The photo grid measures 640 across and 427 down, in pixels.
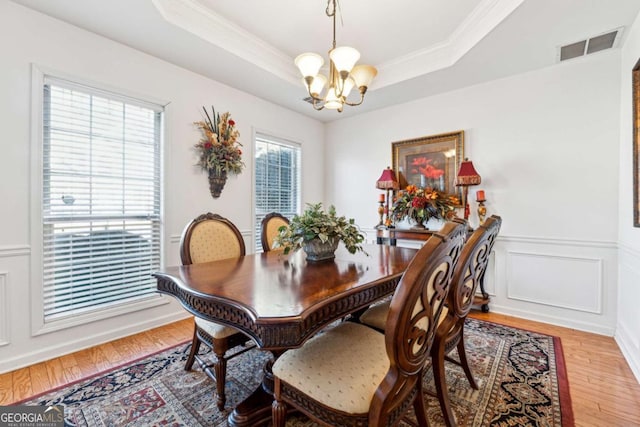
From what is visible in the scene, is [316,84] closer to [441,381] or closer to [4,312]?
[441,381]

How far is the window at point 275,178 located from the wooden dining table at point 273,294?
6.67 feet

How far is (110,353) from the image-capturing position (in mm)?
2314

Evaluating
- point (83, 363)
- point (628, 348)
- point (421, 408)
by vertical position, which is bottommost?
point (83, 363)

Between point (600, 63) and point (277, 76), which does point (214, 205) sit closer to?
point (277, 76)

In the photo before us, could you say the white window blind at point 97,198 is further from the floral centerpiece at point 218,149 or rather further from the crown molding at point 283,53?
the crown molding at point 283,53

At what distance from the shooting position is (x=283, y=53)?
3.08 meters

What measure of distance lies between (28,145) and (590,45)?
461 centimetres

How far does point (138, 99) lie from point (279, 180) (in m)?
1.97

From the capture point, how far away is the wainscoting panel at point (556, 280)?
271 cm

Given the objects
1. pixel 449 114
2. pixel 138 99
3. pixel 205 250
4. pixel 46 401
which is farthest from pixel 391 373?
pixel 449 114

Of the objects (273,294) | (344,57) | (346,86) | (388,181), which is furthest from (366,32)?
(273,294)

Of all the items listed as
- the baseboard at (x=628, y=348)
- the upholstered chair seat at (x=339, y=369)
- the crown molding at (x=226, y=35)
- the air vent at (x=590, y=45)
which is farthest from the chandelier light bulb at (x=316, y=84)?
the baseboard at (x=628, y=348)

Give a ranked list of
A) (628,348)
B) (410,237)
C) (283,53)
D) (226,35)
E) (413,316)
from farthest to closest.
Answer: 1. (410,237)
2. (283,53)
3. (226,35)
4. (628,348)
5. (413,316)

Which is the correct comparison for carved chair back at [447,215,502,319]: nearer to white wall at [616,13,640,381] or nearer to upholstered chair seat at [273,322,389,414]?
upholstered chair seat at [273,322,389,414]
